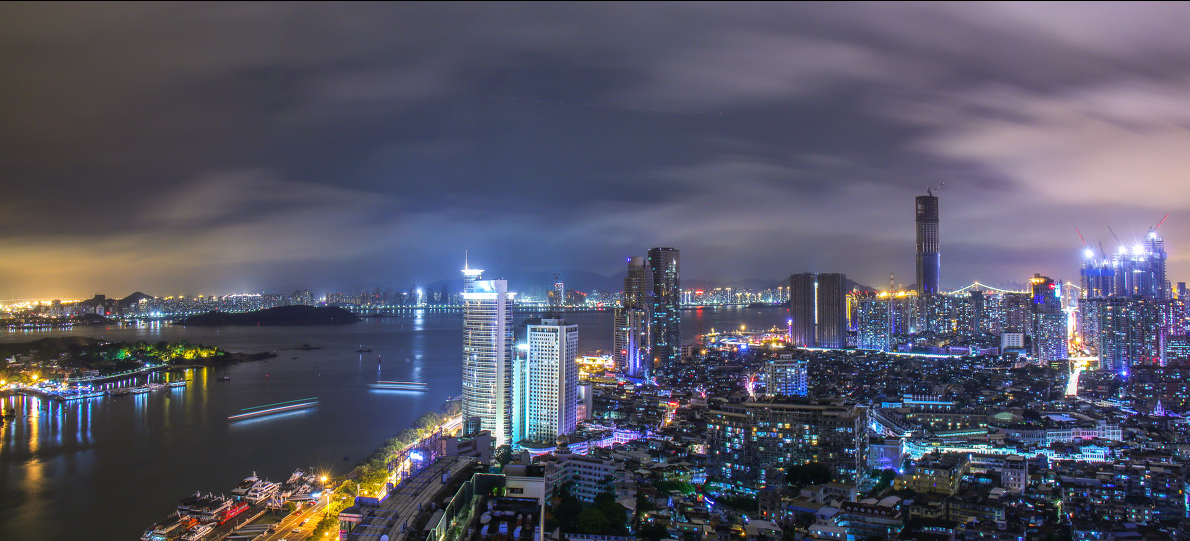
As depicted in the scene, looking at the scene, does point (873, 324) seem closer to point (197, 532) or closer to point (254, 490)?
point (254, 490)

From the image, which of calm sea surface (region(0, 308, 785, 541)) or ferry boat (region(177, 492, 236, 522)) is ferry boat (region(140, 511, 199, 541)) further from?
calm sea surface (region(0, 308, 785, 541))

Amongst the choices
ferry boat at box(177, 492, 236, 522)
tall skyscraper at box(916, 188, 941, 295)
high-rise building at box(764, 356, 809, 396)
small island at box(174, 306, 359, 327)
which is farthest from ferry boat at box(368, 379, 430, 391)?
small island at box(174, 306, 359, 327)

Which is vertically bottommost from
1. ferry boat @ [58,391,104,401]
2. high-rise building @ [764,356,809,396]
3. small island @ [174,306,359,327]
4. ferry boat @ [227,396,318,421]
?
ferry boat @ [227,396,318,421]

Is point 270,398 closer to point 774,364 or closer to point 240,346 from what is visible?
point 774,364

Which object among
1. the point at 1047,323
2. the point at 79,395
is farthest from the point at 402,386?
the point at 1047,323

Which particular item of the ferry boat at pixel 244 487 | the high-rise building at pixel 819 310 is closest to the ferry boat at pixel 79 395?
the ferry boat at pixel 244 487

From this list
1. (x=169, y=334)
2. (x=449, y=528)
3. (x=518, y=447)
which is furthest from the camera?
(x=169, y=334)

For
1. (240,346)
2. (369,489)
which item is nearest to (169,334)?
(240,346)
